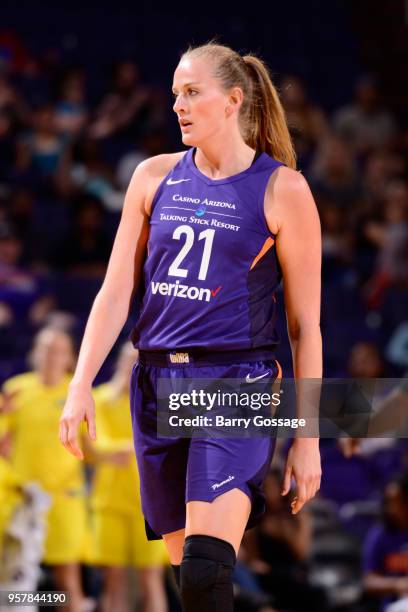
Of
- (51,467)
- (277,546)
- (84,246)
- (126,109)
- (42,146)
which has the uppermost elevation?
(126,109)

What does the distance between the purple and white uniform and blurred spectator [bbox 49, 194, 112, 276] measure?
5113 millimetres

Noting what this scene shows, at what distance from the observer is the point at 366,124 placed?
1031 centimetres

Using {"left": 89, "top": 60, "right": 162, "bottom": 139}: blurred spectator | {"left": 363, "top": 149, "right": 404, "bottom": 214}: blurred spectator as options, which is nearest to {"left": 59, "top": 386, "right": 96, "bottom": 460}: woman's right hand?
{"left": 363, "top": 149, "right": 404, "bottom": 214}: blurred spectator

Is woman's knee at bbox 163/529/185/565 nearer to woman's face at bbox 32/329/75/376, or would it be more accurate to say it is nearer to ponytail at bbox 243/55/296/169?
ponytail at bbox 243/55/296/169

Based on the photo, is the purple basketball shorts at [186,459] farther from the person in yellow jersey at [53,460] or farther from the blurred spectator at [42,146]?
the blurred spectator at [42,146]

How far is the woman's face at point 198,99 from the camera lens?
334cm

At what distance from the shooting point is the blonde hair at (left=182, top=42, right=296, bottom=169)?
339 cm

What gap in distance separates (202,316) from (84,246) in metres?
5.39

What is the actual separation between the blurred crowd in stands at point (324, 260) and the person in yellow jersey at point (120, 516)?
0.03m

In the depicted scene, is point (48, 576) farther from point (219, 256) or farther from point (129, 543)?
point (219, 256)

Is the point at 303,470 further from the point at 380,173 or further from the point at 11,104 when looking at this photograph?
the point at 11,104

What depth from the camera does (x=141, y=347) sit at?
3.41m

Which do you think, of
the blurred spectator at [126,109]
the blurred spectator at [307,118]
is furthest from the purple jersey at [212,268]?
the blurred spectator at [126,109]

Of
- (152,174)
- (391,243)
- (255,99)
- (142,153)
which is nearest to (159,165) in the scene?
(152,174)
